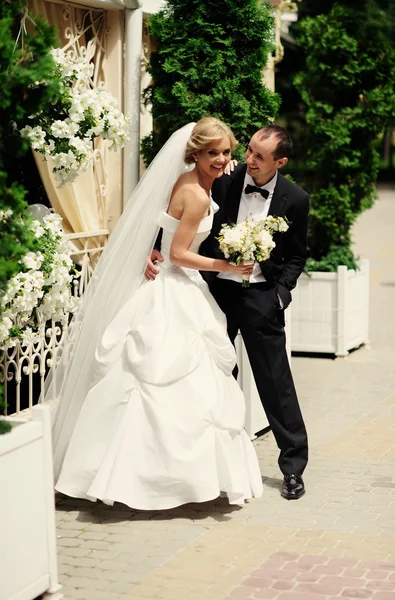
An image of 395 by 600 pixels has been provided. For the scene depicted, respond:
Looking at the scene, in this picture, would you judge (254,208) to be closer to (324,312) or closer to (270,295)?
(270,295)

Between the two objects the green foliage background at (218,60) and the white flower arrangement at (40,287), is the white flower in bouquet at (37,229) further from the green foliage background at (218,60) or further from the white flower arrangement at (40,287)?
the green foliage background at (218,60)

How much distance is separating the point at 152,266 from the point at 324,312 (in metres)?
4.22

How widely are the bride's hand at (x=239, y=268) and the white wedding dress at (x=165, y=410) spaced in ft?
0.87

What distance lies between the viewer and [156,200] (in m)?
5.78

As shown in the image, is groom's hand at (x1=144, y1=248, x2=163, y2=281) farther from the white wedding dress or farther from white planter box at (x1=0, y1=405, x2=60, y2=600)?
white planter box at (x1=0, y1=405, x2=60, y2=600)

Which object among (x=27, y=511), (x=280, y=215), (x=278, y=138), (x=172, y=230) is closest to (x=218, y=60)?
(x=278, y=138)

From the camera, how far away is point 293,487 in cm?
576

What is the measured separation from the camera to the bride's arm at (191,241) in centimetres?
557

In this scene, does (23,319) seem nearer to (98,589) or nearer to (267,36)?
(98,589)

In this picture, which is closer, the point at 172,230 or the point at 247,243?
the point at 247,243

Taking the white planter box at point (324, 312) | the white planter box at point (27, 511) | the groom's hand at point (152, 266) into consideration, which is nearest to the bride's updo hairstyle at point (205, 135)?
the groom's hand at point (152, 266)

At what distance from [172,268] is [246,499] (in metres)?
1.35

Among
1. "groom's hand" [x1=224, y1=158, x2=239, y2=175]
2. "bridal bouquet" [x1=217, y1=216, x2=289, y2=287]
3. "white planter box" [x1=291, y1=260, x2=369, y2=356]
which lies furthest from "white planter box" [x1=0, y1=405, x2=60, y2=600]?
"white planter box" [x1=291, y1=260, x2=369, y2=356]

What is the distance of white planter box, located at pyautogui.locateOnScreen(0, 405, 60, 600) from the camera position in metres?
4.09
